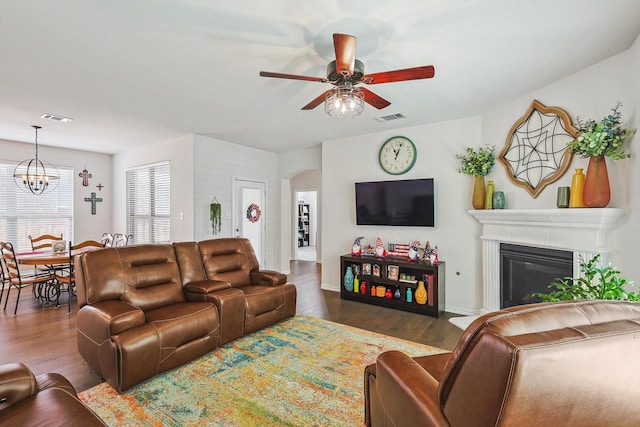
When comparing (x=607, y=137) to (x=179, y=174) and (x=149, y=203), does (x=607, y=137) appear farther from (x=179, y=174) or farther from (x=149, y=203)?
(x=149, y=203)

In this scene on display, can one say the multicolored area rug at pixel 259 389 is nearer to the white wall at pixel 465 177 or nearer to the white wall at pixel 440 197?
the white wall at pixel 440 197

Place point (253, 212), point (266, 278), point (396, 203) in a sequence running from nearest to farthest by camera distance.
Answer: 1. point (266, 278)
2. point (396, 203)
3. point (253, 212)

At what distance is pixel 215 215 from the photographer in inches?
208

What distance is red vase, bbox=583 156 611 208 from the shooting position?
2.48m

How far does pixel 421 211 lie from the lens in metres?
4.30

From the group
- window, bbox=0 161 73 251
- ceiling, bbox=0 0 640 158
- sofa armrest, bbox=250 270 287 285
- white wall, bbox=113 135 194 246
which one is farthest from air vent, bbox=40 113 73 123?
sofa armrest, bbox=250 270 287 285

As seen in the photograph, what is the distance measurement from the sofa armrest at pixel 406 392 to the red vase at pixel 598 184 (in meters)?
2.29

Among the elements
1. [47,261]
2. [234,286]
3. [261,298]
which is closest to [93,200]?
[47,261]

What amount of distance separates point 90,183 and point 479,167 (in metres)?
7.65

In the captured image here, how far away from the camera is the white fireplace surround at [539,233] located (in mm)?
2543

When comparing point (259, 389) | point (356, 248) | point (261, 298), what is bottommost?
point (259, 389)

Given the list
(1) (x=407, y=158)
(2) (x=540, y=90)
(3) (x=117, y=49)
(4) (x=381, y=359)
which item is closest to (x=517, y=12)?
(2) (x=540, y=90)

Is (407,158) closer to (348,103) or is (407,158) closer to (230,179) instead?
(348,103)

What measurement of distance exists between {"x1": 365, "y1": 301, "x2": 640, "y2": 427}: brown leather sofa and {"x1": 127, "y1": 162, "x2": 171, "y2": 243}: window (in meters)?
5.66
